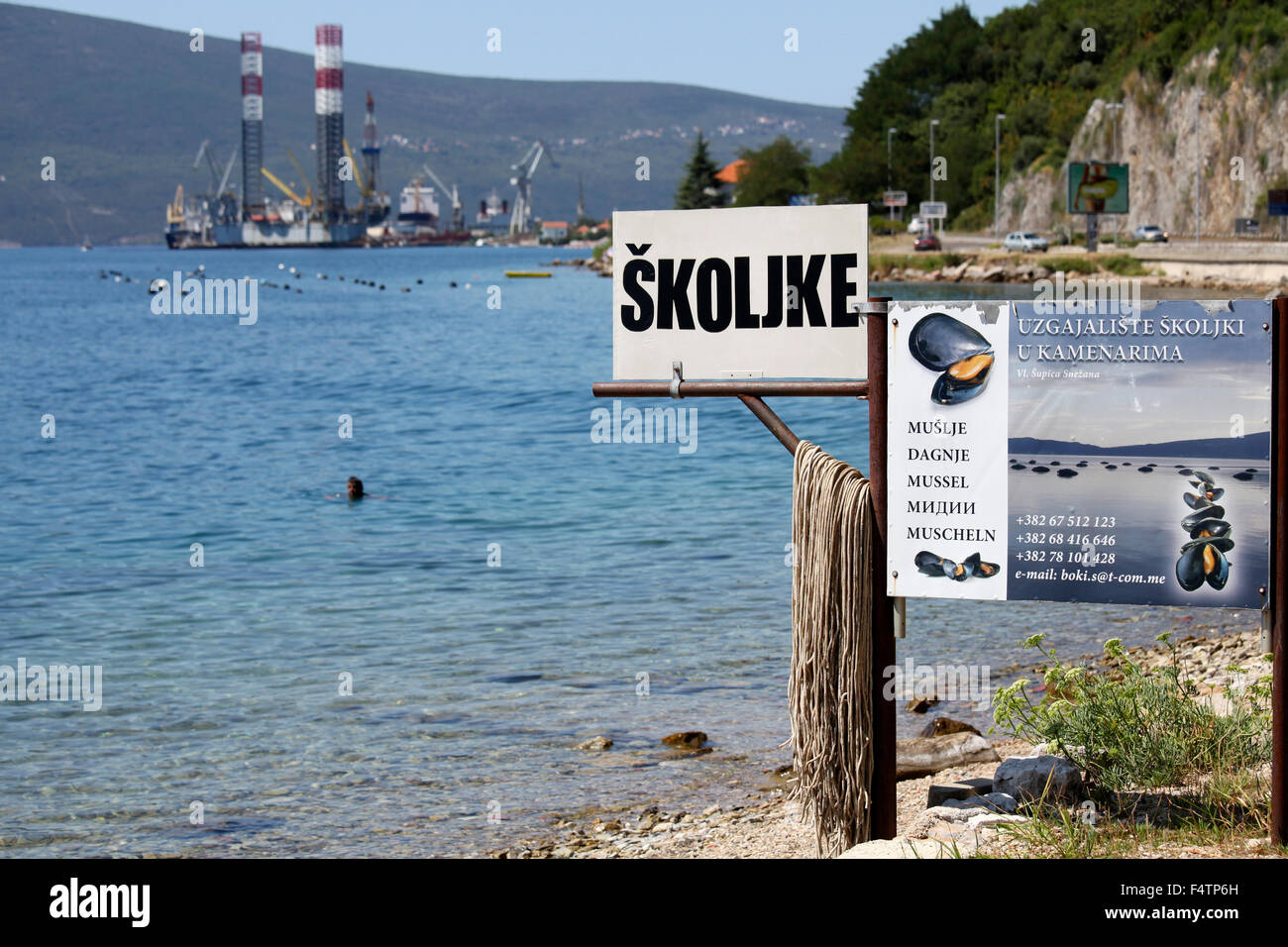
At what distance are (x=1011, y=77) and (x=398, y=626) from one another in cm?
12183

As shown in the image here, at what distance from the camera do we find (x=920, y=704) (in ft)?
36.8

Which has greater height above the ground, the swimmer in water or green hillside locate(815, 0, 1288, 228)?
green hillside locate(815, 0, 1288, 228)

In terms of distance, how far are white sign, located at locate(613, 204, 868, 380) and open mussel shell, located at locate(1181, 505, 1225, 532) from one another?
1.60 m

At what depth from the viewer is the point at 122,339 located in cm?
7594

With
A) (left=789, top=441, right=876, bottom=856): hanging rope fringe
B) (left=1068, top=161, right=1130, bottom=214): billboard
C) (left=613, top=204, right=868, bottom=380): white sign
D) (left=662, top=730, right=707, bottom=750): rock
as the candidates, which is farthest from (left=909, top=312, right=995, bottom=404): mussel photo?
(left=1068, top=161, right=1130, bottom=214): billboard

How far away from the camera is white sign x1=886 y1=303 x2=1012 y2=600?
5.97 metres

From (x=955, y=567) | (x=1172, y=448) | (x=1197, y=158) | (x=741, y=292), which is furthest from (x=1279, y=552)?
(x=1197, y=158)

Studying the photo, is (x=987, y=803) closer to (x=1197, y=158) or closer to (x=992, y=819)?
(x=992, y=819)

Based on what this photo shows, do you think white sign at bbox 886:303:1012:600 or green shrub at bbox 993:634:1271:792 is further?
green shrub at bbox 993:634:1271:792

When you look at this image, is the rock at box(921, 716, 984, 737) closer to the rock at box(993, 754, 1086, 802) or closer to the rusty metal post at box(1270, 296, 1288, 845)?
the rock at box(993, 754, 1086, 802)

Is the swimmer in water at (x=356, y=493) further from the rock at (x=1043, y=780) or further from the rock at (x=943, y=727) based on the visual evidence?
the rock at (x=1043, y=780)

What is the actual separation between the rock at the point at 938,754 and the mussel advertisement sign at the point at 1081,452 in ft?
10.9
